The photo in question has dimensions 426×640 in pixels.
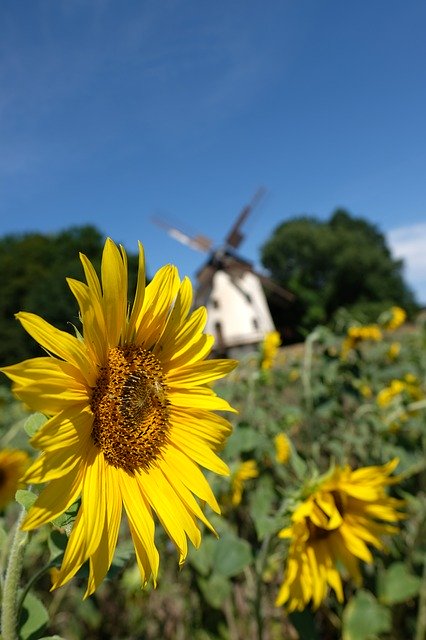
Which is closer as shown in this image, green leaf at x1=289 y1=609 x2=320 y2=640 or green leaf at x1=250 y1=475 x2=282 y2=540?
green leaf at x1=250 y1=475 x2=282 y2=540

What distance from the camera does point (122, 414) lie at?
1.18m

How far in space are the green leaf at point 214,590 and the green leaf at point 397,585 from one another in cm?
74

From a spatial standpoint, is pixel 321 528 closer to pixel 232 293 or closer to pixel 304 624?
pixel 304 624

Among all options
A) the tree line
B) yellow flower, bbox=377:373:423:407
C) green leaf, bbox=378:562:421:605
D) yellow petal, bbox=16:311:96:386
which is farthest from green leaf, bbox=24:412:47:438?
the tree line

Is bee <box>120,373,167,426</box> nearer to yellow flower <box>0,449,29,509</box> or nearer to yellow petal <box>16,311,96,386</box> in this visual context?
yellow petal <box>16,311,96,386</box>

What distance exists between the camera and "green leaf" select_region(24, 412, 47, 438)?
0.93 meters

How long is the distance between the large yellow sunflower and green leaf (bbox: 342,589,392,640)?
1.65m

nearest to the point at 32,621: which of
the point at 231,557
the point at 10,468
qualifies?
the point at 231,557

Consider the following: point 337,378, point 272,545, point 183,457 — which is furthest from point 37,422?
point 337,378

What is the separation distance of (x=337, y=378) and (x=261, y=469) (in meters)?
1.05

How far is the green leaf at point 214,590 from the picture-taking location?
2455 mm

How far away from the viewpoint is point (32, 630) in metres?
1.03

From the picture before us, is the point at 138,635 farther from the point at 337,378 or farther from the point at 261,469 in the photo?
the point at 337,378

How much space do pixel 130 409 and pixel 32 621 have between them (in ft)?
1.53
